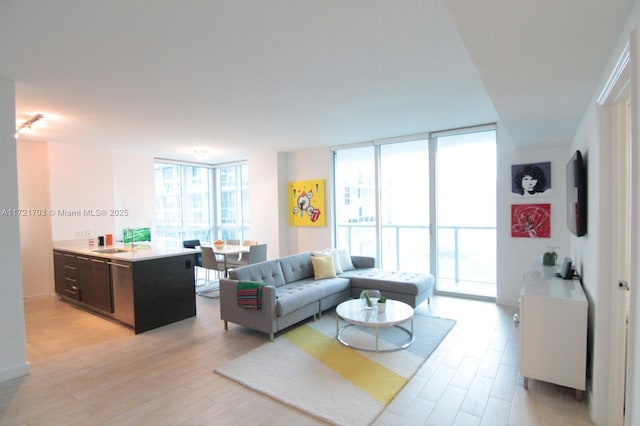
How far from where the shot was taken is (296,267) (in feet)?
16.1

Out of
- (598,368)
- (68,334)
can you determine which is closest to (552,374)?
(598,368)

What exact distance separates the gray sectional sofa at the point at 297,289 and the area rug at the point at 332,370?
299mm

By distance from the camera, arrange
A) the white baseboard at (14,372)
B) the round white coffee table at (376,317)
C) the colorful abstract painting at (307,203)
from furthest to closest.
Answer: the colorful abstract painting at (307,203) < the round white coffee table at (376,317) < the white baseboard at (14,372)

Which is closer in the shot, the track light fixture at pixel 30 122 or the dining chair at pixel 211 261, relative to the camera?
the track light fixture at pixel 30 122

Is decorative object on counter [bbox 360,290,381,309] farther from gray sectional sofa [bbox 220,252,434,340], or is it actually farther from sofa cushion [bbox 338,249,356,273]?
sofa cushion [bbox 338,249,356,273]

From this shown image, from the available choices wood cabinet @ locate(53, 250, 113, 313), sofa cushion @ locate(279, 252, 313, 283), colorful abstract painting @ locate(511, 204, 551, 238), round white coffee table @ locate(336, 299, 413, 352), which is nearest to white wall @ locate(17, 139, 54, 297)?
wood cabinet @ locate(53, 250, 113, 313)

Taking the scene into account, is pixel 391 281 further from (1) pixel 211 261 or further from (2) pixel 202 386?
(1) pixel 211 261

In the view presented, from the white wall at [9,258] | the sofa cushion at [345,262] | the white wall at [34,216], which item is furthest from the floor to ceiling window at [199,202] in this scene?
the white wall at [9,258]

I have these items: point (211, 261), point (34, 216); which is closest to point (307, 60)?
point (211, 261)

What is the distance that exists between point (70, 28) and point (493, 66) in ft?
8.80

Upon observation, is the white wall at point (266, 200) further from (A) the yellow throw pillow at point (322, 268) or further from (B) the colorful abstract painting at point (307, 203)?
(A) the yellow throw pillow at point (322, 268)

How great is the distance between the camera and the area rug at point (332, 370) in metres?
2.49

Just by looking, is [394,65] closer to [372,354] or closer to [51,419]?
[372,354]

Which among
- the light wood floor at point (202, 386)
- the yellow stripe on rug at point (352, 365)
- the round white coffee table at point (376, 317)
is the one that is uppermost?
the round white coffee table at point (376, 317)
